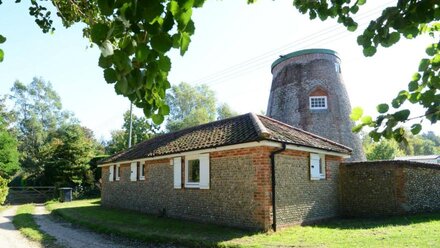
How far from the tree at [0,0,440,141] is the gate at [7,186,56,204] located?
31.3 meters

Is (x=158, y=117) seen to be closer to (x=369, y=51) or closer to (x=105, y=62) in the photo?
(x=105, y=62)

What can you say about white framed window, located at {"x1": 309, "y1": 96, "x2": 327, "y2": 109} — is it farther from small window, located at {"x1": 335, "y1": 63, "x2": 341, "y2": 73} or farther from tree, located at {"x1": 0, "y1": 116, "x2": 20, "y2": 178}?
tree, located at {"x1": 0, "y1": 116, "x2": 20, "y2": 178}

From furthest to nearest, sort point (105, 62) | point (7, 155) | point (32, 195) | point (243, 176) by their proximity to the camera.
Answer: point (7, 155) → point (32, 195) → point (243, 176) → point (105, 62)

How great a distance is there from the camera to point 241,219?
11.3 metres

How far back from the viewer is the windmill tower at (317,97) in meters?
22.1

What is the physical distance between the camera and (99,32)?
132 cm

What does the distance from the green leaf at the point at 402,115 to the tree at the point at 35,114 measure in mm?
60061

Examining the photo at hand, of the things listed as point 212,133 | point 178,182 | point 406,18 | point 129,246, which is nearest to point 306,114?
point 212,133

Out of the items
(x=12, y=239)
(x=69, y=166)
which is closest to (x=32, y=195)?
(x=69, y=166)

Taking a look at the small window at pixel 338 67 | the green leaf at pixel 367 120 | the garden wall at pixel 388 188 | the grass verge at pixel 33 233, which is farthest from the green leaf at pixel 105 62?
the small window at pixel 338 67

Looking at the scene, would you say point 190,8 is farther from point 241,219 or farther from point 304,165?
point 304,165

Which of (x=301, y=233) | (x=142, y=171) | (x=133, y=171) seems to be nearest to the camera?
(x=301, y=233)

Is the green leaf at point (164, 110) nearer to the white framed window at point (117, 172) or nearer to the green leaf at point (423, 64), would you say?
the green leaf at point (423, 64)

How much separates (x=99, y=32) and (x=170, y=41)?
0.29 m
